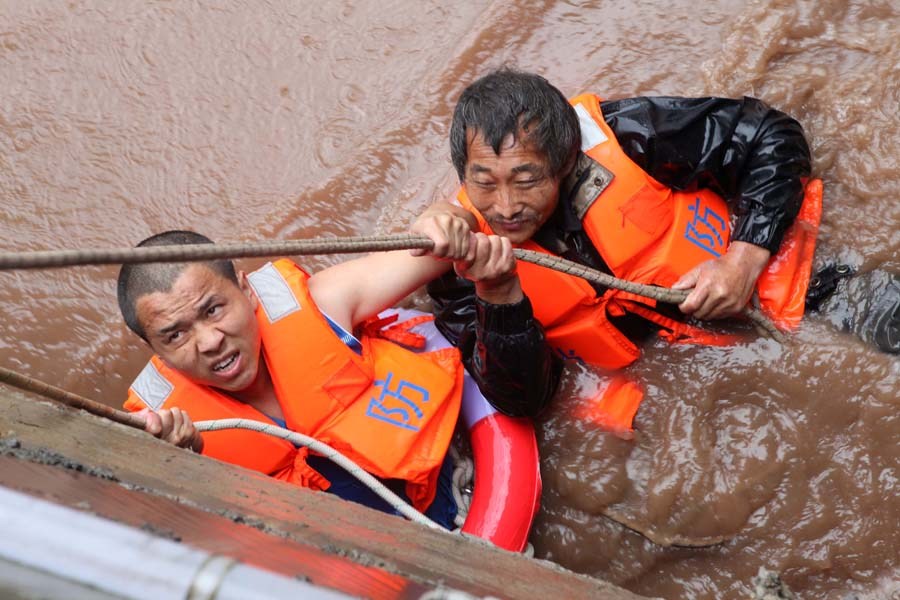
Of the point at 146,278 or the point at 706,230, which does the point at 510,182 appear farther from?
the point at 146,278

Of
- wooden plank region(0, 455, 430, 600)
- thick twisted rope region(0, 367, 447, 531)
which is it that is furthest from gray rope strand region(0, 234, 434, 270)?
thick twisted rope region(0, 367, 447, 531)

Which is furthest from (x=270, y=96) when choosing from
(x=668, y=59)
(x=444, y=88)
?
(x=668, y=59)

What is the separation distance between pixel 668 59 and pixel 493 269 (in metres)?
1.66

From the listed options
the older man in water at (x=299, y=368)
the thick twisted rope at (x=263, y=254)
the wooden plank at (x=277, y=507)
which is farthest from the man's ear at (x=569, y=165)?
the wooden plank at (x=277, y=507)

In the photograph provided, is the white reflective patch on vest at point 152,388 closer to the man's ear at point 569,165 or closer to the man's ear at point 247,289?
the man's ear at point 247,289

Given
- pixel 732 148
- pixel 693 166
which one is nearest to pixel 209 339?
pixel 693 166

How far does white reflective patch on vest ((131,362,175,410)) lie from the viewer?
2607 millimetres

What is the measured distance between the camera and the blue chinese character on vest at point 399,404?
2.65 m

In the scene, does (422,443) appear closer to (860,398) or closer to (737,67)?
(860,398)

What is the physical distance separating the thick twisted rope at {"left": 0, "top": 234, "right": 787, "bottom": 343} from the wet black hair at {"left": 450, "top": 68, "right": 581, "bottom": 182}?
358mm

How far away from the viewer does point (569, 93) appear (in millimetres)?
3486

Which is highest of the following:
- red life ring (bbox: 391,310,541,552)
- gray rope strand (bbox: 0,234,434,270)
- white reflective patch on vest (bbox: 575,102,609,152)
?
gray rope strand (bbox: 0,234,434,270)

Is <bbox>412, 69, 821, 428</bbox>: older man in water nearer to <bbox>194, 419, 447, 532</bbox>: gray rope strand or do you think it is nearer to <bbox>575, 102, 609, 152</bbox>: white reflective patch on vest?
<bbox>575, 102, 609, 152</bbox>: white reflective patch on vest

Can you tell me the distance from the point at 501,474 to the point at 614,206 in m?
0.89
